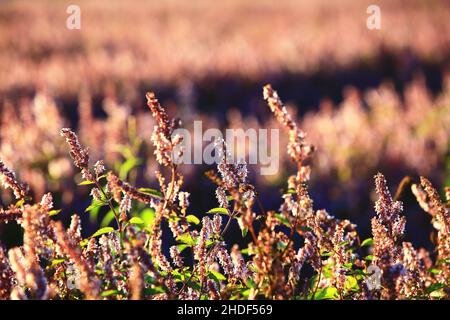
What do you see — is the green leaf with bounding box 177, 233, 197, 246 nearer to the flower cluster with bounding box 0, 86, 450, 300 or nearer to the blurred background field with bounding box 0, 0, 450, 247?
the flower cluster with bounding box 0, 86, 450, 300

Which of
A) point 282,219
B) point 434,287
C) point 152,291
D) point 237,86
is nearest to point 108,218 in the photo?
point 152,291

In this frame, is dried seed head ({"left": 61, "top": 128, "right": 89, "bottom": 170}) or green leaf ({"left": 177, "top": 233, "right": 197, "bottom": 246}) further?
green leaf ({"left": 177, "top": 233, "right": 197, "bottom": 246})

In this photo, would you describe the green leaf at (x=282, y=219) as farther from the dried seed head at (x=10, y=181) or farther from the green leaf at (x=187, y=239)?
the dried seed head at (x=10, y=181)

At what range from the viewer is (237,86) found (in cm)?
1062

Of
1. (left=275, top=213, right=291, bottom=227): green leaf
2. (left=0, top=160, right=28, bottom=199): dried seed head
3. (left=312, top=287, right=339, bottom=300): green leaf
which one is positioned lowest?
(left=312, top=287, right=339, bottom=300): green leaf

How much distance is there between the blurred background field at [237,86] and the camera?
5.73 metres

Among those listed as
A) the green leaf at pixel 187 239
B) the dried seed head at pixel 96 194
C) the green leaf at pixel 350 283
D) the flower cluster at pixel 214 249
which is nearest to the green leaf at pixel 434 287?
the flower cluster at pixel 214 249

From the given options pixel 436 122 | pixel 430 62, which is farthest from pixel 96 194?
pixel 430 62

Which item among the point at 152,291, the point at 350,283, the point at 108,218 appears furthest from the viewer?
the point at 108,218

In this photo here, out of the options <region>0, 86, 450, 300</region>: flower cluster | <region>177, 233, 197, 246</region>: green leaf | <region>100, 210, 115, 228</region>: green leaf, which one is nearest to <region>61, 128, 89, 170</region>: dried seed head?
<region>0, 86, 450, 300</region>: flower cluster

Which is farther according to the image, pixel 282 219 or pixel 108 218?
pixel 108 218

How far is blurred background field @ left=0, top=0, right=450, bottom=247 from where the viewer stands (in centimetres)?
573

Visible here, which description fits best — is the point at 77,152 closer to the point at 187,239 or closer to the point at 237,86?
the point at 187,239

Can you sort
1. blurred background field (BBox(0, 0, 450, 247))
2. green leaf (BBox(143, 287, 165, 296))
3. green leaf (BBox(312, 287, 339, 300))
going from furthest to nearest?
blurred background field (BBox(0, 0, 450, 247)) → green leaf (BBox(312, 287, 339, 300)) → green leaf (BBox(143, 287, 165, 296))
